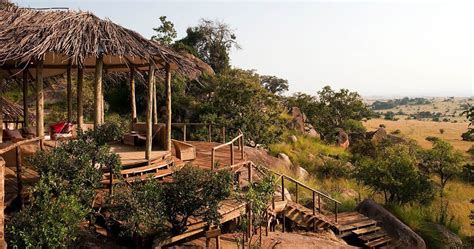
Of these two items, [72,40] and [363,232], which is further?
[363,232]

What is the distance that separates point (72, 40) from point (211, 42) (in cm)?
2886

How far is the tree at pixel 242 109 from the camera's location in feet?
76.9

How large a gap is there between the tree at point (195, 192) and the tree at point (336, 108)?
1169 inches

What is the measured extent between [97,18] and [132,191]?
17.3 ft

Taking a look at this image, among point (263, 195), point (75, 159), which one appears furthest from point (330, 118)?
point (75, 159)

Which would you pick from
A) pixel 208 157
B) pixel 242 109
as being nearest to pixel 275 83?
pixel 242 109

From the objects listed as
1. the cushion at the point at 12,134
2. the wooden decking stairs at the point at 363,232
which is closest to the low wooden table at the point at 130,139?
the cushion at the point at 12,134

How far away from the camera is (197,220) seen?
374 inches

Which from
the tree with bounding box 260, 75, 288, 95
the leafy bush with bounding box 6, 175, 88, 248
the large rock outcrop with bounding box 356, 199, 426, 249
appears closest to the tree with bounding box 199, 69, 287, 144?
the large rock outcrop with bounding box 356, 199, 426, 249

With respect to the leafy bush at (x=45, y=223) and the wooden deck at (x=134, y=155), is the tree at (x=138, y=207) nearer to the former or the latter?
the leafy bush at (x=45, y=223)

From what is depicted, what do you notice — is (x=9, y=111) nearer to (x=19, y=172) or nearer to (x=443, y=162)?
(x=19, y=172)

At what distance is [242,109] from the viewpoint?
2408cm

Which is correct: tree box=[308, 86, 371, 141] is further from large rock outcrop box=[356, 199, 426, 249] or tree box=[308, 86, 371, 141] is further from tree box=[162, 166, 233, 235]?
tree box=[162, 166, 233, 235]

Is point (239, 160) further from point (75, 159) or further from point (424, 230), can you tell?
point (424, 230)
